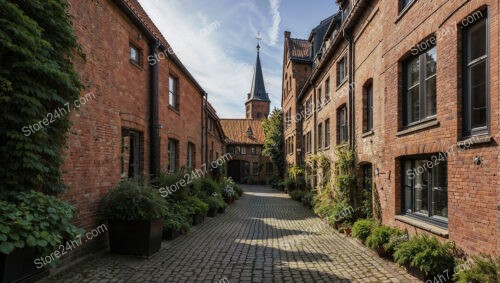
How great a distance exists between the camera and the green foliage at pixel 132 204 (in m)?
Answer: 7.08

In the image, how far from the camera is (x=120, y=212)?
282 inches

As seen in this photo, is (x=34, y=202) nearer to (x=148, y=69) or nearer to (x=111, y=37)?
(x=111, y=37)

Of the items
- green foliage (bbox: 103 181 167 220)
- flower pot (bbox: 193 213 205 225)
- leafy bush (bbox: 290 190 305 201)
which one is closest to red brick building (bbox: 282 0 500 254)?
green foliage (bbox: 103 181 167 220)

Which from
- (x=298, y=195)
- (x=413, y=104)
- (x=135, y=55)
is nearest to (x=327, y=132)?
(x=298, y=195)

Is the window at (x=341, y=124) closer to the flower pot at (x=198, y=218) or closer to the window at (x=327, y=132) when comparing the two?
the window at (x=327, y=132)

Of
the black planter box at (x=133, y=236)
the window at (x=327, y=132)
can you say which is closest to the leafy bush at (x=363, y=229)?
the black planter box at (x=133, y=236)

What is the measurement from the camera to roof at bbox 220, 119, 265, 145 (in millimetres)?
46156

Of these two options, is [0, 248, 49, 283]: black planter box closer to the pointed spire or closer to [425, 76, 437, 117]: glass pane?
[425, 76, 437, 117]: glass pane

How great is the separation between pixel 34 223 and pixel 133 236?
2846mm

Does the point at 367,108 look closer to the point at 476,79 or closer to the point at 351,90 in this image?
the point at 351,90

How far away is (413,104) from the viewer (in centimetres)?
800

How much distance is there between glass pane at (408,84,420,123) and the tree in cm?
2585

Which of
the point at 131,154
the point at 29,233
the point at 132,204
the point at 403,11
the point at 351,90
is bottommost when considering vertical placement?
the point at 132,204

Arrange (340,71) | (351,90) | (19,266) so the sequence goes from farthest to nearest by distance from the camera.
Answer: (340,71) < (351,90) < (19,266)
